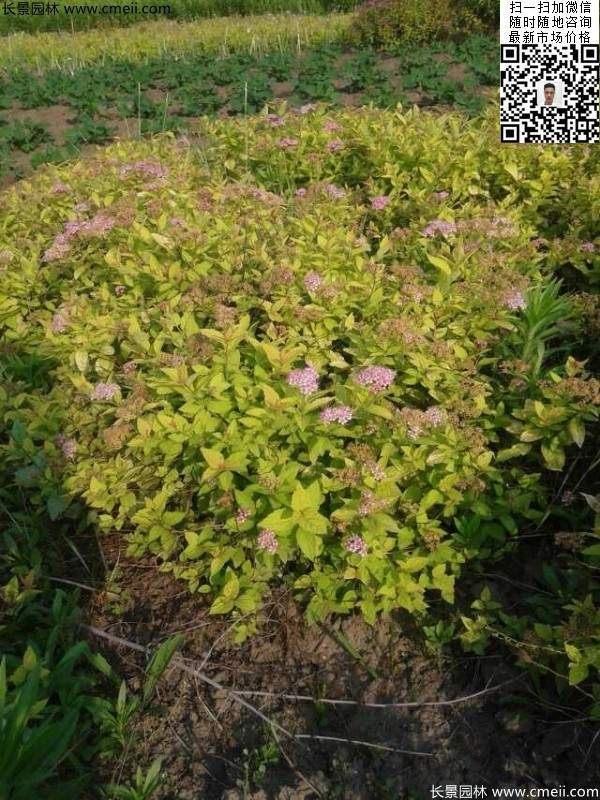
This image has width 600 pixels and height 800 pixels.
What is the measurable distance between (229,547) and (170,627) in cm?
37

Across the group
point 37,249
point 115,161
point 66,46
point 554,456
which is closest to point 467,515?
point 554,456

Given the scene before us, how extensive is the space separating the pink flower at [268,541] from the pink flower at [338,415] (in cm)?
36

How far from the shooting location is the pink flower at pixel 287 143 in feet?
11.3

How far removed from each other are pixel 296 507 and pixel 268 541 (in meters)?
0.12

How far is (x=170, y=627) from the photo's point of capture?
2059 millimetres

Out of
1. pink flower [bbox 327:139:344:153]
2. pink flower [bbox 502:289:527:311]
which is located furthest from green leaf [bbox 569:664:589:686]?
pink flower [bbox 327:139:344:153]

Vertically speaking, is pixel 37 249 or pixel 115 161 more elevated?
pixel 115 161

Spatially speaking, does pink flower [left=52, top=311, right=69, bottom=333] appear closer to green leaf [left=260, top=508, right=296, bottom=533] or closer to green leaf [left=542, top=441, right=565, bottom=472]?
green leaf [left=260, top=508, right=296, bottom=533]

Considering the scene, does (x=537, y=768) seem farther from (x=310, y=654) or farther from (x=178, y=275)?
(x=178, y=275)

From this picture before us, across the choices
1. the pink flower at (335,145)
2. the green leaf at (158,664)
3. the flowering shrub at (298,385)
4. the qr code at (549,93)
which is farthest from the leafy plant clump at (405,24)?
the green leaf at (158,664)

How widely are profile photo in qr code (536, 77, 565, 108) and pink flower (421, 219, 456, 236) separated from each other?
169 centimetres

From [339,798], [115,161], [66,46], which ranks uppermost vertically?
[66,46]

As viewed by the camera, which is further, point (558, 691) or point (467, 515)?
point (467, 515)

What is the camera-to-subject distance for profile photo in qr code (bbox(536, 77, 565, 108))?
12.3 feet
